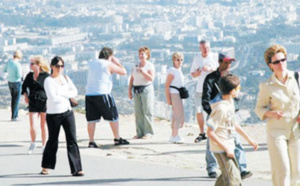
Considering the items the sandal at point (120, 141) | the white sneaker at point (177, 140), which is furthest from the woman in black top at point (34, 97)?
the white sneaker at point (177, 140)

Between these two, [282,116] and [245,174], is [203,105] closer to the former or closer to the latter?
[245,174]

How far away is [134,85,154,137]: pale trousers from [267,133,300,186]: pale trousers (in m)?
6.14

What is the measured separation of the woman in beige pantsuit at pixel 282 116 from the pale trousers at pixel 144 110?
6.11m

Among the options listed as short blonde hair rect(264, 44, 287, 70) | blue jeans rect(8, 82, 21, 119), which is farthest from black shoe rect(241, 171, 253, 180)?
blue jeans rect(8, 82, 21, 119)

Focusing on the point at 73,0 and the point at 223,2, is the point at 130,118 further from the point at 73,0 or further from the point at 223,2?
the point at 73,0

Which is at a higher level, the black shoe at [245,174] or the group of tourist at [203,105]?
the group of tourist at [203,105]

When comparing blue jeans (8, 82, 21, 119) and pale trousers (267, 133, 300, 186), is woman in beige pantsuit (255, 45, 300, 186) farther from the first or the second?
blue jeans (8, 82, 21, 119)

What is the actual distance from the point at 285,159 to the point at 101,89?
18.3 ft

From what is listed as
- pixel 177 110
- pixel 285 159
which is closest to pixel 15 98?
pixel 177 110

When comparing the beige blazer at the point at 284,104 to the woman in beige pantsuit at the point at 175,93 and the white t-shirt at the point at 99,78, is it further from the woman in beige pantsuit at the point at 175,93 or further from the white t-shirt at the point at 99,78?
the woman in beige pantsuit at the point at 175,93

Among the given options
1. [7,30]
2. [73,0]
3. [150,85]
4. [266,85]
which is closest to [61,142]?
[150,85]

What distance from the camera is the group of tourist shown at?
27.5ft

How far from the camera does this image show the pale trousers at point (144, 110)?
14.4 m

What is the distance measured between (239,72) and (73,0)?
8865 centimetres
